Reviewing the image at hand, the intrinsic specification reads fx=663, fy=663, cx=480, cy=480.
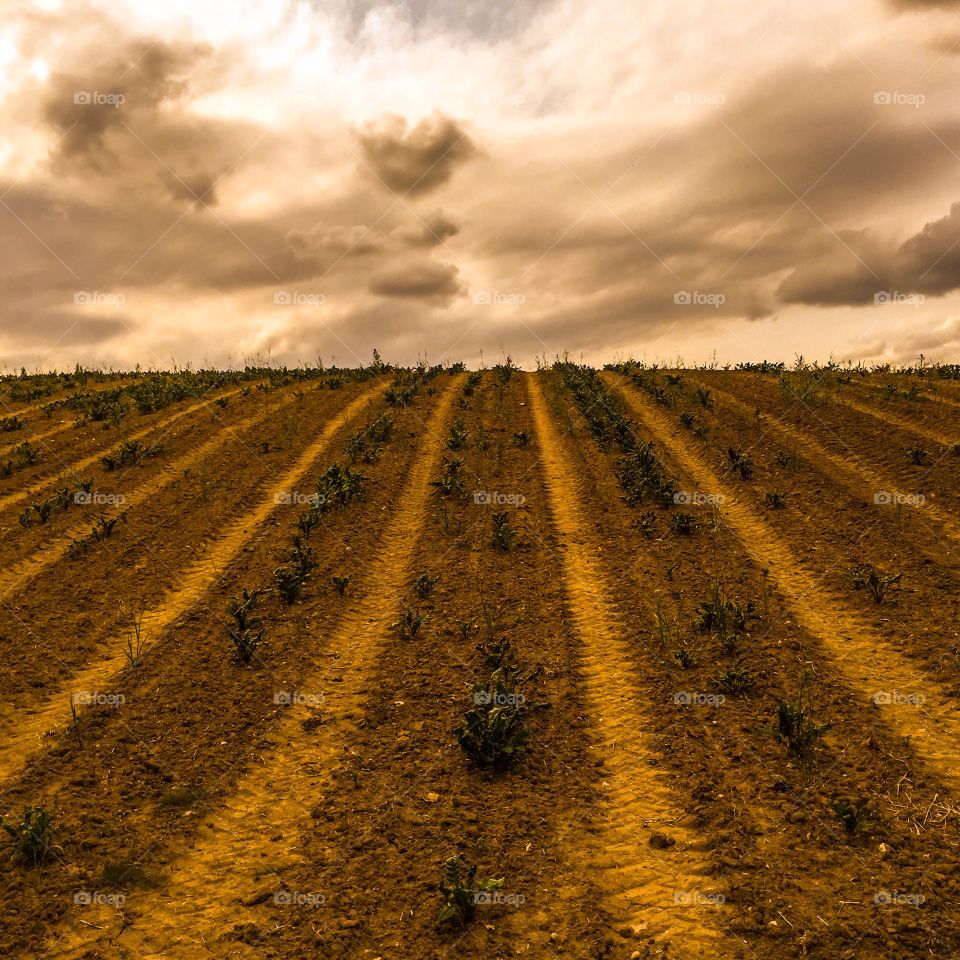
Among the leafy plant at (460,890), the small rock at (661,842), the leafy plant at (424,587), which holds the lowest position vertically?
the small rock at (661,842)

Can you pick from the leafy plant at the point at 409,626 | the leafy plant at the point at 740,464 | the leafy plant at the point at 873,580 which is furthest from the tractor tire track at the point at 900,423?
the leafy plant at the point at 409,626

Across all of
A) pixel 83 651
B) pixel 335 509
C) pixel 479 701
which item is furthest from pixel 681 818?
pixel 335 509

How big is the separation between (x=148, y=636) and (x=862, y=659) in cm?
850

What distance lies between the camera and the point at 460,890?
4.27 meters

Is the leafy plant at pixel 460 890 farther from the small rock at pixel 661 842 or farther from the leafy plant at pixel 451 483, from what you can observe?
the leafy plant at pixel 451 483

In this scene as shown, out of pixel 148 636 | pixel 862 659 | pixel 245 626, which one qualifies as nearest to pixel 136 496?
pixel 148 636

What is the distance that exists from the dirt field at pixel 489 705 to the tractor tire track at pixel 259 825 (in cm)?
3

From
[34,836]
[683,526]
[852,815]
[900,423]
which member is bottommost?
[852,815]

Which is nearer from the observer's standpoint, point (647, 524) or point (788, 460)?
point (647, 524)

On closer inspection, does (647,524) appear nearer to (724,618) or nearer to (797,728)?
(724,618)

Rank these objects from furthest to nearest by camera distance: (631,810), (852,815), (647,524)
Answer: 1. (647,524)
2. (631,810)
3. (852,815)

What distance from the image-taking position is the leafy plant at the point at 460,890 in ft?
13.9

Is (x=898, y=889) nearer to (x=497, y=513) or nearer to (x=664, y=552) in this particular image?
(x=664, y=552)

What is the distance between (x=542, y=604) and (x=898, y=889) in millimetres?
5097
